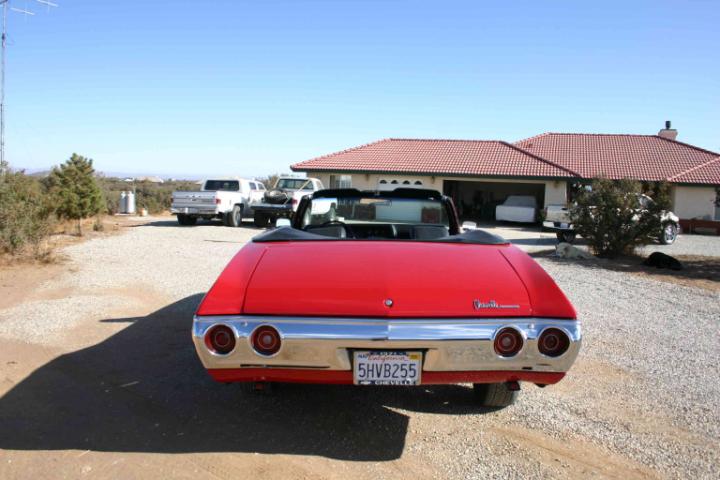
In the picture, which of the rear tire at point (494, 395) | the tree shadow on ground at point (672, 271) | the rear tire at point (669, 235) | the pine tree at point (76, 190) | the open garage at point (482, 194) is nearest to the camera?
the rear tire at point (494, 395)

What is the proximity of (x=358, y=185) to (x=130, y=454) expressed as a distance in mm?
26492

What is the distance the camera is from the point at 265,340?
2973mm

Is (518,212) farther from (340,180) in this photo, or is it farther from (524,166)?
(340,180)

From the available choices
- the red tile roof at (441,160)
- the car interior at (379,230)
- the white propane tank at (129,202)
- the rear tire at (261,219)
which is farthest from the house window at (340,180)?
the car interior at (379,230)

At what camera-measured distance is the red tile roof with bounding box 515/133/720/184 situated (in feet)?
89.1

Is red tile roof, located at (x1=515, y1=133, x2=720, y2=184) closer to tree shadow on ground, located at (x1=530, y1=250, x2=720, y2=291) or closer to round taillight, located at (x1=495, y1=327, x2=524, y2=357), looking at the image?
tree shadow on ground, located at (x1=530, y1=250, x2=720, y2=291)

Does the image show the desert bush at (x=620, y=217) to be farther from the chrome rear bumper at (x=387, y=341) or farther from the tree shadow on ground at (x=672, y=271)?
the chrome rear bumper at (x=387, y=341)

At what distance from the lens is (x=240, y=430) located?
3.52 meters

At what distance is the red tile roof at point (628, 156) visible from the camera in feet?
89.1

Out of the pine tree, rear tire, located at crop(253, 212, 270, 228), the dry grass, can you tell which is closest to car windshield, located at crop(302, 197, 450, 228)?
the dry grass

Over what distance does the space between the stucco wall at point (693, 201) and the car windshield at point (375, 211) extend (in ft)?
83.4

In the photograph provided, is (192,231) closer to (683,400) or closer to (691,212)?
(683,400)

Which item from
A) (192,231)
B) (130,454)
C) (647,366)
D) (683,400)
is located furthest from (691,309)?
(192,231)

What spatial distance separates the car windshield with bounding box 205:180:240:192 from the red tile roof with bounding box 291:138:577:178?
788cm
